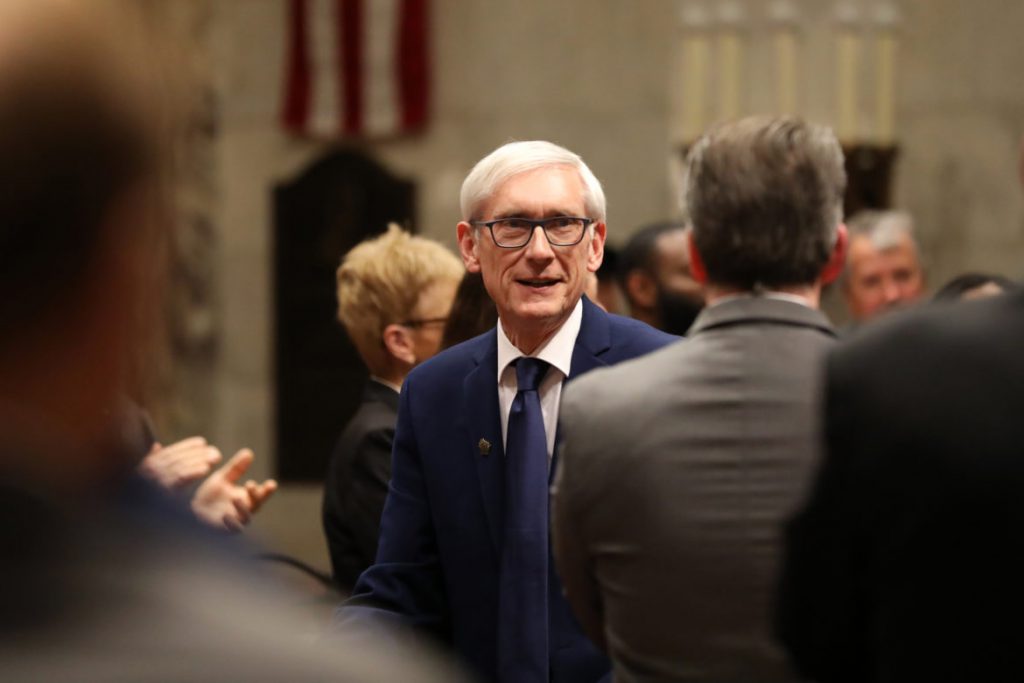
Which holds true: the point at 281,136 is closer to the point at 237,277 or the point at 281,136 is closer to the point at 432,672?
the point at 237,277

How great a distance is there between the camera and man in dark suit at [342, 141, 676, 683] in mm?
2855

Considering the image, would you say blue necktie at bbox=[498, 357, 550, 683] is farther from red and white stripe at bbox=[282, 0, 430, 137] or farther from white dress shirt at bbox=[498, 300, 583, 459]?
red and white stripe at bbox=[282, 0, 430, 137]

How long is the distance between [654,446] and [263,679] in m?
1.35

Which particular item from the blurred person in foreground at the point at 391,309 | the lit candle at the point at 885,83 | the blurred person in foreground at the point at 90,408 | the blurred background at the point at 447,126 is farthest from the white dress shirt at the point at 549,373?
the lit candle at the point at 885,83

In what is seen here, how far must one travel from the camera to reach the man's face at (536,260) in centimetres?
309

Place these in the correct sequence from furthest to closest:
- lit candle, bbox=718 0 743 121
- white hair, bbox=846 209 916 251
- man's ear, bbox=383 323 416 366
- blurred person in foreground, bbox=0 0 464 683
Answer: lit candle, bbox=718 0 743 121 → white hair, bbox=846 209 916 251 → man's ear, bbox=383 323 416 366 → blurred person in foreground, bbox=0 0 464 683

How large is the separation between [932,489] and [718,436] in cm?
44

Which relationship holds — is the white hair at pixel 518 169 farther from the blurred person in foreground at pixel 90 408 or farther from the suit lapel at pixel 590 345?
the blurred person in foreground at pixel 90 408

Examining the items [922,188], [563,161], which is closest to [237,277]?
[922,188]

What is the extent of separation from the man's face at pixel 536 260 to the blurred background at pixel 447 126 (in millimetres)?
6644

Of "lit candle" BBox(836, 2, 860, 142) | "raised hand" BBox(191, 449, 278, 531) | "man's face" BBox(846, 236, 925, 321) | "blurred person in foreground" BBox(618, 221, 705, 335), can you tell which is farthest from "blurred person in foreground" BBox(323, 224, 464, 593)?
"lit candle" BBox(836, 2, 860, 142)

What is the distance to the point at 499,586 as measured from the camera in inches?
114

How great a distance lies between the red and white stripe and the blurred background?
14mm

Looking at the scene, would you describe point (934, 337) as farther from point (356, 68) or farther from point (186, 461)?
point (356, 68)
